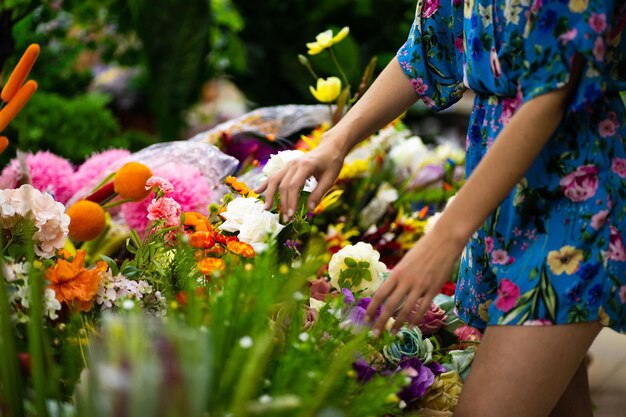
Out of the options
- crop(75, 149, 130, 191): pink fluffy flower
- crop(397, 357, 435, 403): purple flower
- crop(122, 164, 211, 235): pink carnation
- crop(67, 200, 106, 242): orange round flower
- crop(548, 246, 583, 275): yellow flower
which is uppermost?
crop(548, 246, 583, 275): yellow flower

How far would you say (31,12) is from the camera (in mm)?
2674

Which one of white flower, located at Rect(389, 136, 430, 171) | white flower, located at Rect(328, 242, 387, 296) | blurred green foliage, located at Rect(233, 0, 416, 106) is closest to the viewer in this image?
white flower, located at Rect(328, 242, 387, 296)

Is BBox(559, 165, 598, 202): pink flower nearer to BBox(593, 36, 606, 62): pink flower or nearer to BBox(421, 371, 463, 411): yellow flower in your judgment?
BBox(593, 36, 606, 62): pink flower

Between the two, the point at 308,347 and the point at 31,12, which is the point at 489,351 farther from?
the point at 31,12

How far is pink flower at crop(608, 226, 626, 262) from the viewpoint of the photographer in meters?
1.22

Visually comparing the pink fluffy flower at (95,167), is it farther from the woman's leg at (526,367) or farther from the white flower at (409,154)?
the woman's leg at (526,367)

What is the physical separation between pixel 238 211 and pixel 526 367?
1.99ft

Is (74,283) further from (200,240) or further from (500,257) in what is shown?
(500,257)

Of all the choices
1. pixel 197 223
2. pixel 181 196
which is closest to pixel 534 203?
pixel 197 223

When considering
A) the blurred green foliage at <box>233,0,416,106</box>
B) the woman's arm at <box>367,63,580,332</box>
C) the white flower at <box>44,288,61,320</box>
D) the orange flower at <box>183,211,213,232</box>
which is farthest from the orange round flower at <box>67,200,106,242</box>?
the blurred green foliage at <box>233,0,416,106</box>

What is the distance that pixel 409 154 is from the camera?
2.81 m

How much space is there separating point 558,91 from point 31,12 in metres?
2.06

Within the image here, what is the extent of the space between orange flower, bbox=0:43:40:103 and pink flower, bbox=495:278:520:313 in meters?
0.95

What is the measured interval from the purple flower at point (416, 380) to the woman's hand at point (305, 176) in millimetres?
340
